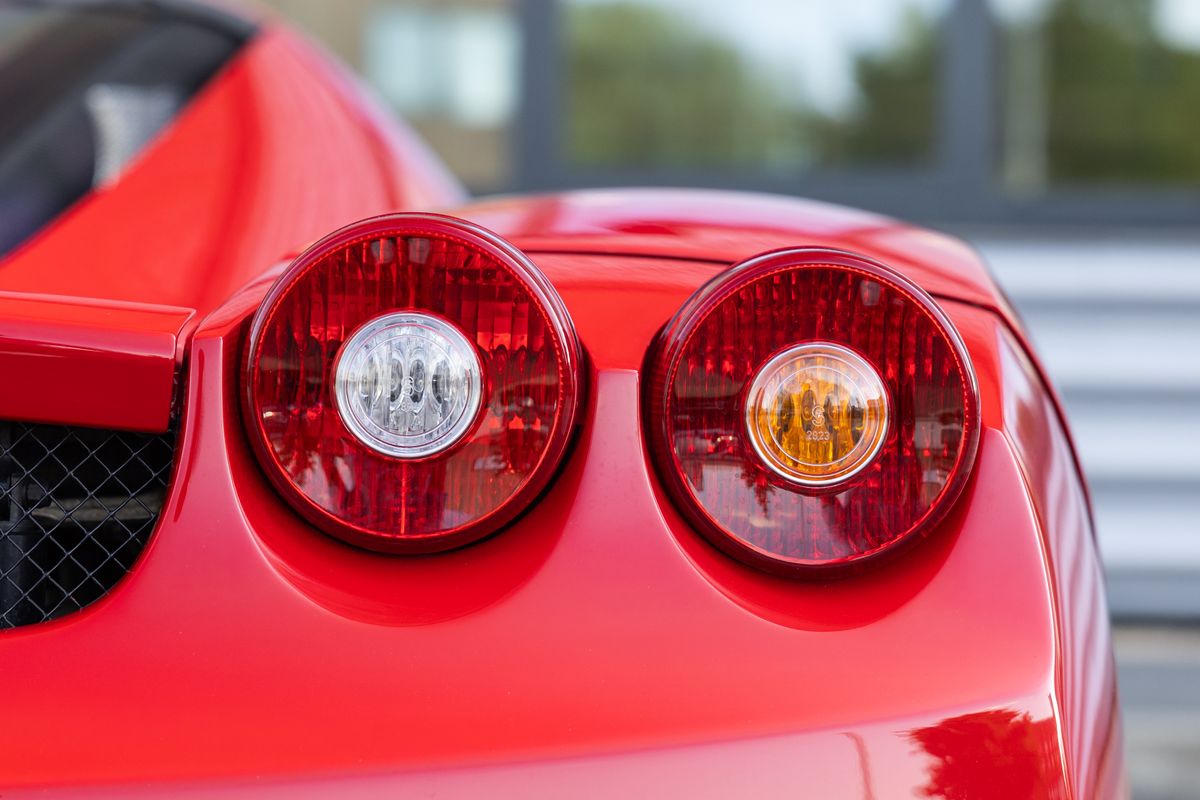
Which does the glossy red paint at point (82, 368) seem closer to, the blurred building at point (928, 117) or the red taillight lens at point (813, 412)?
the red taillight lens at point (813, 412)

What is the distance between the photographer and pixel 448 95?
16.9ft

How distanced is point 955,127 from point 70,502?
4375 mm

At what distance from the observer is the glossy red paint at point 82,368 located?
79 centimetres

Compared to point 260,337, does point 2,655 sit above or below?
below

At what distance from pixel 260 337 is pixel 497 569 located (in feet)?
0.73

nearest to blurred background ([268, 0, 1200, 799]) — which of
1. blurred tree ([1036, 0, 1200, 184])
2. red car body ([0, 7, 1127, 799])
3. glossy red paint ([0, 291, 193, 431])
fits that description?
blurred tree ([1036, 0, 1200, 184])

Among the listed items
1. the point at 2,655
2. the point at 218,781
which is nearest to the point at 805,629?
the point at 218,781

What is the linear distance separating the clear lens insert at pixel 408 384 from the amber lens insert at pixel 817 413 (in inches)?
7.8

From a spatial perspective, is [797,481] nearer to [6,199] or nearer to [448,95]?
[6,199]

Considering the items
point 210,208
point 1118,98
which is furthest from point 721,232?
point 1118,98

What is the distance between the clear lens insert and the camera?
789mm

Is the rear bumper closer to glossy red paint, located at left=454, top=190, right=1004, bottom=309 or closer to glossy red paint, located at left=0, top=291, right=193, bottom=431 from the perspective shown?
glossy red paint, located at left=0, top=291, right=193, bottom=431

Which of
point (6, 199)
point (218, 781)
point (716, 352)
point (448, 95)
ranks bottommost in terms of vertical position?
point (218, 781)

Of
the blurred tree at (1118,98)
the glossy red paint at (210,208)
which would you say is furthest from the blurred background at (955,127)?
the glossy red paint at (210,208)
